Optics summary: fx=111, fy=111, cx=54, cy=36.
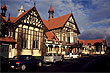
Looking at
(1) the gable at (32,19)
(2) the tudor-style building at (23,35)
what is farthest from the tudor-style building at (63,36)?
(1) the gable at (32,19)

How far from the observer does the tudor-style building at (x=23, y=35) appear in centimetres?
1983

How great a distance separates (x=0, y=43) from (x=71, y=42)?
20723mm

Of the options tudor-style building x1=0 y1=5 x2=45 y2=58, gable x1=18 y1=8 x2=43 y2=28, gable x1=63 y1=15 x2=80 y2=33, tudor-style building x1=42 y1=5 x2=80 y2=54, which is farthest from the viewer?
gable x1=63 y1=15 x2=80 y2=33

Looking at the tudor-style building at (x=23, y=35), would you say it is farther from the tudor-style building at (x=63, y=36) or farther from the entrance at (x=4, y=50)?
the tudor-style building at (x=63, y=36)

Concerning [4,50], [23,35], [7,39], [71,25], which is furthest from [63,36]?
[4,50]

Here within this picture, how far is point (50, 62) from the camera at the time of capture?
17.3 metres

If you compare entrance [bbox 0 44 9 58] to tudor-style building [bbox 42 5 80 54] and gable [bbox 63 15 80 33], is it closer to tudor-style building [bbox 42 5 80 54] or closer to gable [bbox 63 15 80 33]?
tudor-style building [bbox 42 5 80 54]

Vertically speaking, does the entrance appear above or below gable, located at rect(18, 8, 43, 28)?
below

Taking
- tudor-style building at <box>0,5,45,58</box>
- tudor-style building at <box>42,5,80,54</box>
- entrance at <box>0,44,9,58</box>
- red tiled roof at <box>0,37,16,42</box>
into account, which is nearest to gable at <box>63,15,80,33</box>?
tudor-style building at <box>42,5,80,54</box>

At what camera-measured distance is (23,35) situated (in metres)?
22.4

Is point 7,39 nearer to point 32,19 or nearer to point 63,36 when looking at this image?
point 32,19

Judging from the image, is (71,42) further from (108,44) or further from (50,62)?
(108,44)

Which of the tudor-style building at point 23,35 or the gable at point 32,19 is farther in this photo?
the gable at point 32,19

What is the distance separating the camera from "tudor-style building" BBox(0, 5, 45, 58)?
1983 cm
